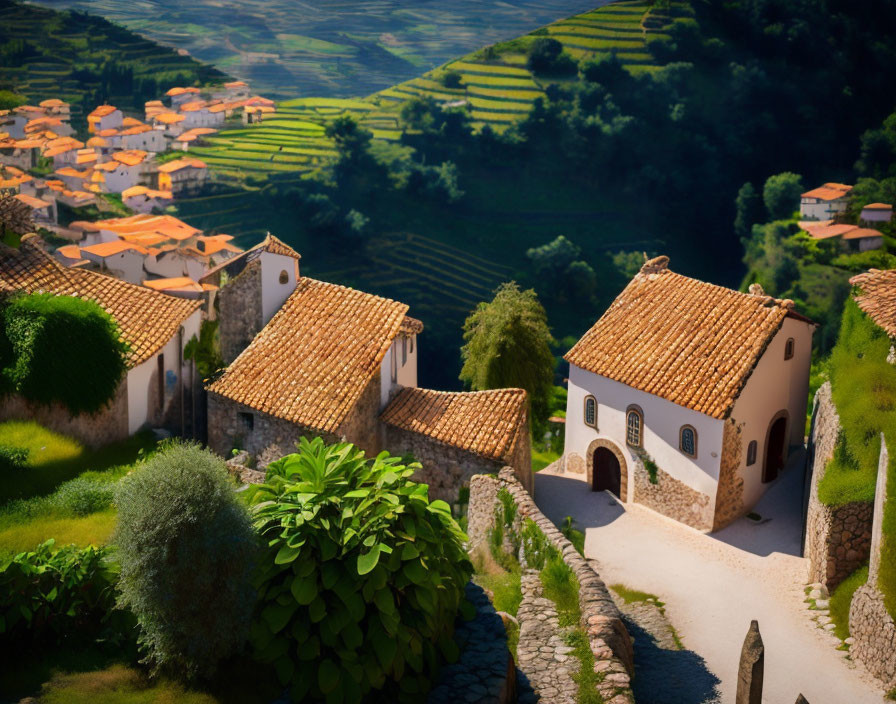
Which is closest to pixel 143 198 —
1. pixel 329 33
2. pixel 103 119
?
pixel 103 119

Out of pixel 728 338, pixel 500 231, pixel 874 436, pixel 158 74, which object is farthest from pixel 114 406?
pixel 158 74

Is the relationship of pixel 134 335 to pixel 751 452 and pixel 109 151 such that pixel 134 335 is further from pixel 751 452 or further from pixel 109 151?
pixel 109 151

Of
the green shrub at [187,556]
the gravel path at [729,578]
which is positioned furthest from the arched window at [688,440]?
the green shrub at [187,556]

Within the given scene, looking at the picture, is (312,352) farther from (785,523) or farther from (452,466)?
(785,523)

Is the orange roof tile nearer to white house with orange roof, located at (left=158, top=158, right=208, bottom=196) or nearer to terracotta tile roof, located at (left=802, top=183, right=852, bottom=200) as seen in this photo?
white house with orange roof, located at (left=158, top=158, right=208, bottom=196)

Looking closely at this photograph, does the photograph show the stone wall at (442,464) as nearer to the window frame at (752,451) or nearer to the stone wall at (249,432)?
the stone wall at (249,432)

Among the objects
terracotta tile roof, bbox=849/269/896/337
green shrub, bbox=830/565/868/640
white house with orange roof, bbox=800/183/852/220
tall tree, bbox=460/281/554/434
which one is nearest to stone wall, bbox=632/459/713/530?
green shrub, bbox=830/565/868/640
